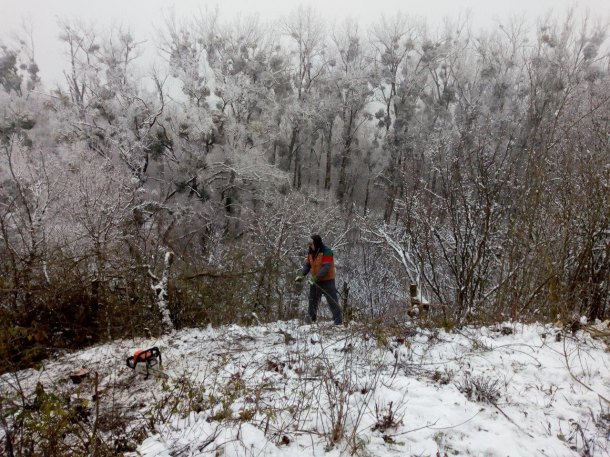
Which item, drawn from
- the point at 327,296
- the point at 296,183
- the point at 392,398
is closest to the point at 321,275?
the point at 327,296

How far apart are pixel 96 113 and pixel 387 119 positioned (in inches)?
765

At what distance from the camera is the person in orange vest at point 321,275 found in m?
6.25

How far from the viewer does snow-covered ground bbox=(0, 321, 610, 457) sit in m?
2.38

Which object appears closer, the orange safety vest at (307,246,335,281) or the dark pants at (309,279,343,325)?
the dark pants at (309,279,343,325)

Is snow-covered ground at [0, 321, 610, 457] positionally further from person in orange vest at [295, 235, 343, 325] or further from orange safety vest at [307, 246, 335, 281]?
orange safety vest at [307, 246, 335, 281]

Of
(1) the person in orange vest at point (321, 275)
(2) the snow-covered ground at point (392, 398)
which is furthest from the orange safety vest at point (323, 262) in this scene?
(2) the snow-covered ground at point (392, 398)

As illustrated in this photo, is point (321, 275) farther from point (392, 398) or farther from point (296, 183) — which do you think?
point (296, 183)

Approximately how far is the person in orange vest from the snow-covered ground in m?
1.72

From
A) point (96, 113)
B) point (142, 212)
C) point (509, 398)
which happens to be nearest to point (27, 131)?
point (96, 113)

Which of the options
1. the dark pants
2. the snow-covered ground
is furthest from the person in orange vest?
the snow-covered ground

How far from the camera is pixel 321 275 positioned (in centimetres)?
629

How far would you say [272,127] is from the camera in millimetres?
22328

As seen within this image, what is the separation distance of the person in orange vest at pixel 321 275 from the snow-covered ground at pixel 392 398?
1723 millimetres

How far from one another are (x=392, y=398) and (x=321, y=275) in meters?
3.48
